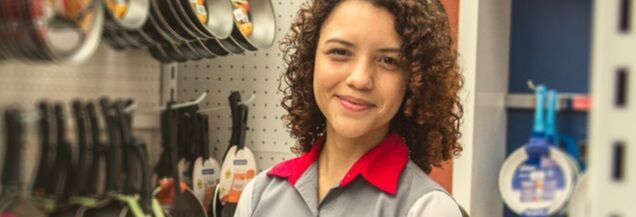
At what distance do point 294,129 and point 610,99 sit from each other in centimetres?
88

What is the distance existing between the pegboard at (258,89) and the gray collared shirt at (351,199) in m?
0.56

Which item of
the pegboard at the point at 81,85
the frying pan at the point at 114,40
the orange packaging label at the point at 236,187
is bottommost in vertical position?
the orange packaging label at the point at 236,187

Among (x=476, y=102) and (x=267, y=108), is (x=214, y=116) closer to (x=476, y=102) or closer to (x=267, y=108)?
(x=267, y=108)

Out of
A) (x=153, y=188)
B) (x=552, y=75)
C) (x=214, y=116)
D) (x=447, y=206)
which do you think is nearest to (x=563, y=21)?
(x=552, y=75)

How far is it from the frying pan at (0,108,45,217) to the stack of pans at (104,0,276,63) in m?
0.22

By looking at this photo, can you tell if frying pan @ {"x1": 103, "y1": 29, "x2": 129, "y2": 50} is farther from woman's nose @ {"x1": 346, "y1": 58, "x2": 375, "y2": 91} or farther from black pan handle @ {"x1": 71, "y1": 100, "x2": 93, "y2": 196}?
woman's nose @ {"x1": 346, "y1": 58, "x2": 375, "y2": 91}

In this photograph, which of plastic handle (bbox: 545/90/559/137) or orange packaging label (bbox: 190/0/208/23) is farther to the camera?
orange packaging label (bbox: 190/0/208/23)

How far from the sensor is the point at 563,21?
3.88 ft

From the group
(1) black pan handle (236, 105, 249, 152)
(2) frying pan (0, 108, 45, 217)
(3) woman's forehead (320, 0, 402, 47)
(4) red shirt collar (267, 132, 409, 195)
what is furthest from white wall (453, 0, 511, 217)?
(2) frying pan (0, 108, 45, 217)

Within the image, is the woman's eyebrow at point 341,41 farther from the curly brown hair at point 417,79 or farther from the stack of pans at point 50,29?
the stack of pans at point 50,29

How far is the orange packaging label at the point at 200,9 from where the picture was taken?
1366 mm

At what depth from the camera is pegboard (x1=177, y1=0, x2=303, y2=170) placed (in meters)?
1.73

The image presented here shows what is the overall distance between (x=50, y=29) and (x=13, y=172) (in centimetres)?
15

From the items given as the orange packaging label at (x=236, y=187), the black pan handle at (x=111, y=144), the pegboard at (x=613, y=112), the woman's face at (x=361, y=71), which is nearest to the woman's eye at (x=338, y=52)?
the woman's face at (x=361, y=71)
